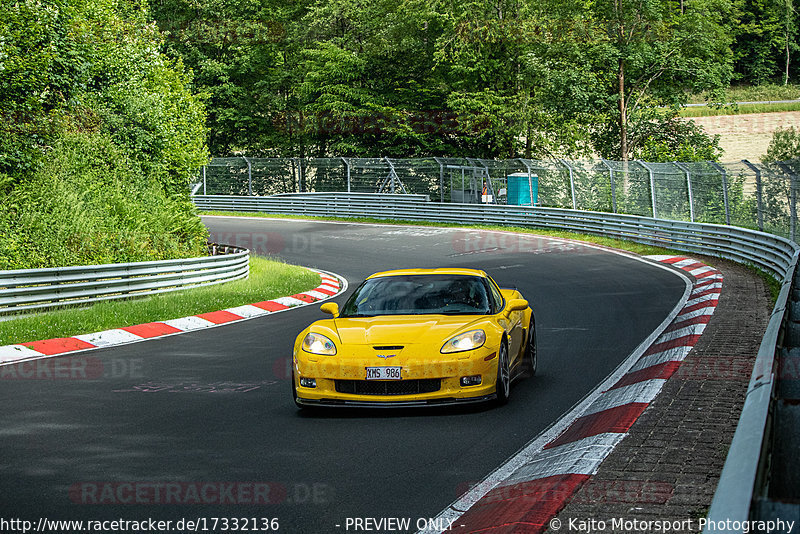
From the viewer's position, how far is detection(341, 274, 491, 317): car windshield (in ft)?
29.7

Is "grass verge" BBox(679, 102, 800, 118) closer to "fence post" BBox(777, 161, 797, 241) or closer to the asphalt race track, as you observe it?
"fence post" BBox(777, 161, 797, 241)

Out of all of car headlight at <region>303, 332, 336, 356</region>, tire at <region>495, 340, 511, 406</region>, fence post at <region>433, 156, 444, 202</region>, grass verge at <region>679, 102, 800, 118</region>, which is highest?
grass verge at <region>679, 102, 800, 118</region>

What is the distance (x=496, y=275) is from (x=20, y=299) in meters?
10.8

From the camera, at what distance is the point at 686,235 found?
2555cm

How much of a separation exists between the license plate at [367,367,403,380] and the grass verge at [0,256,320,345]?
6.96 meters

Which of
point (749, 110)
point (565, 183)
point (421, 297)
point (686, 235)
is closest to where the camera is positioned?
point (421, 297)

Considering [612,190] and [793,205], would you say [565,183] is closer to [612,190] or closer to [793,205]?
[612,190]

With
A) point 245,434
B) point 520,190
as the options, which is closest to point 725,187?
point 520,190

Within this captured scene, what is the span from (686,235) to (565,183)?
8.89 metres

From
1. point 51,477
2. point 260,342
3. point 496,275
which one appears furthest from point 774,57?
point 51,477

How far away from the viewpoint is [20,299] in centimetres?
1430

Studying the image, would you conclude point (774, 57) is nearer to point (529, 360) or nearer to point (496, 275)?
point (496, 275)

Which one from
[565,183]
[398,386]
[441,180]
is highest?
[441,180]

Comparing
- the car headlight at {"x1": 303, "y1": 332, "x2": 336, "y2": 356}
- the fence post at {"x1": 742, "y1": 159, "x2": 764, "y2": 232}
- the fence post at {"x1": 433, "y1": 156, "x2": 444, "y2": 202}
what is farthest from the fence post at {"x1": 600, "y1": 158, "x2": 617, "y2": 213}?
the car headlight at {"x1": 303, "y1": 332, "x2": 336, "y2": 356}
